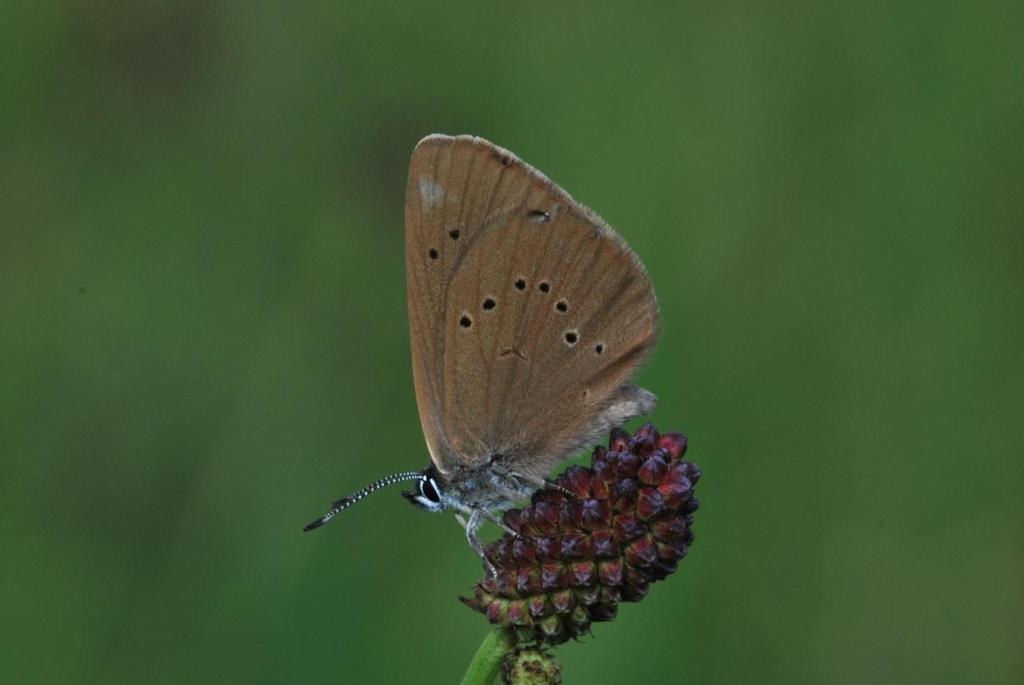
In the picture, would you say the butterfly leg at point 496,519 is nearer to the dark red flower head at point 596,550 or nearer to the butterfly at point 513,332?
the butterfly at point 513,332

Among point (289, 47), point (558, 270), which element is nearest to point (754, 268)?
point (289, 47)

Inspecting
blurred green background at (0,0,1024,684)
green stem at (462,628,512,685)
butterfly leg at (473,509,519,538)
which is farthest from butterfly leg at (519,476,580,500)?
blurred green background at (0,0,1024,684)

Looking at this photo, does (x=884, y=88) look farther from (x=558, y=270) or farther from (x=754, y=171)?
(x=558, y=270)

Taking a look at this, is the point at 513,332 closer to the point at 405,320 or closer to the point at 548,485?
the point at 548,485

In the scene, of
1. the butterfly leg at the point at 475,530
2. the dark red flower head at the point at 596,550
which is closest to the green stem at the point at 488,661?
the dark red flower head at the point at 596,550

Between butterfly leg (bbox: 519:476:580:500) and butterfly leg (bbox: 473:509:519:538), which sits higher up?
butterfly leg (bbox: 519:476:580:500)

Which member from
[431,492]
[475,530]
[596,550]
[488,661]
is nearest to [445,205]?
[431,492]

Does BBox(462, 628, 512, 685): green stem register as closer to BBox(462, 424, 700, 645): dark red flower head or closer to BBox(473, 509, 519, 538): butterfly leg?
BBox(462, 424, 700, 645): dark red flower head
